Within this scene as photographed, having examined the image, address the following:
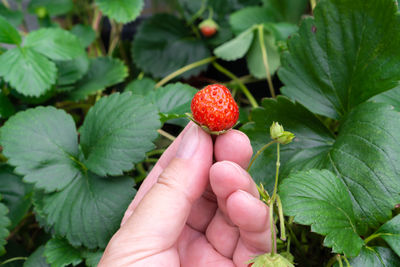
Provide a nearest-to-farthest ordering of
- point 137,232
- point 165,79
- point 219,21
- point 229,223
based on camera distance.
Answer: point 137,232 → point 229,223 → point 165,79 → point 219,21

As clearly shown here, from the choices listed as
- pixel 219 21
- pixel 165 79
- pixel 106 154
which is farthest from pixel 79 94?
pixel 219 21

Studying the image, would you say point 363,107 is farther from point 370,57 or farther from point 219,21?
point 219,21

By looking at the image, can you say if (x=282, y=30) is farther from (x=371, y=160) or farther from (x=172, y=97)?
(x=371, y=160)

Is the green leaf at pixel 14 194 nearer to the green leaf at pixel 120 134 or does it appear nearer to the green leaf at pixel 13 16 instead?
the green leaf at pixel 120 134

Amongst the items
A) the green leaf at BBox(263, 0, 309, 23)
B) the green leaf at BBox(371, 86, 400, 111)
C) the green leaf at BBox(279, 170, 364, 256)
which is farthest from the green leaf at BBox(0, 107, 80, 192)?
the green leaf at BBox(263, 0, 309, 23)

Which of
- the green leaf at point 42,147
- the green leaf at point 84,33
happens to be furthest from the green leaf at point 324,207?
the green leaf at point 84,33

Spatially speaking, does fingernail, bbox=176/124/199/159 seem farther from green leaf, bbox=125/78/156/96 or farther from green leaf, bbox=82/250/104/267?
green leaf, bbox=125/78/156/96
